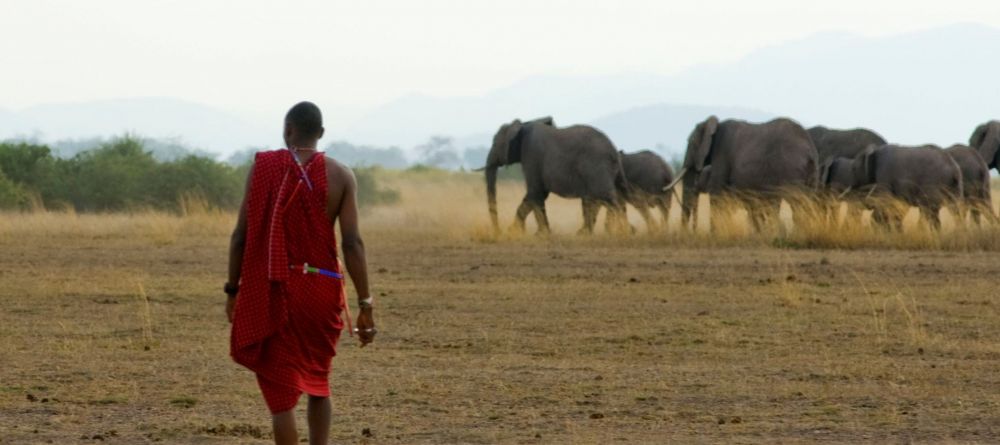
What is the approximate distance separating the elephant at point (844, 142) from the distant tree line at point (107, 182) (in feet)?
33.4

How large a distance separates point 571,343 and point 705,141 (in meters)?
13.0

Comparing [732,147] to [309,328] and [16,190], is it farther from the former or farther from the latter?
[309,328]

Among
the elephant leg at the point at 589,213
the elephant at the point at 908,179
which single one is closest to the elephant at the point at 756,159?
the elephant at the point at 908,179

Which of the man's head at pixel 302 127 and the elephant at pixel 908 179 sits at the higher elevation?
the man's head at pixel 302 127

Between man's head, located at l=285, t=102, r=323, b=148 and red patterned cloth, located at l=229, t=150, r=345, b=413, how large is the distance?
10 cm

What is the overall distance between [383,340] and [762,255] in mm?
8506

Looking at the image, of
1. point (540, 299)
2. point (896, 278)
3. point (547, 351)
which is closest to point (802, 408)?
point (547, 351)

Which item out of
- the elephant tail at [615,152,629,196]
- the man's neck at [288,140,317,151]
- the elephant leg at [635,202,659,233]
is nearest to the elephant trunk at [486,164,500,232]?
the elephant tail at [615,152,629,196]

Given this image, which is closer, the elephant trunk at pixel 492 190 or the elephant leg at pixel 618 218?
the elephant leg at pixel 618 218

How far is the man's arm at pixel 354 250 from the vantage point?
24.7 ft

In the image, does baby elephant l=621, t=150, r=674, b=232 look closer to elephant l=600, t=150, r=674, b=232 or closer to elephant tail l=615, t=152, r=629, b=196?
elephant l=600, t=150, r=674, b=232

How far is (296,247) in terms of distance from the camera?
736cm

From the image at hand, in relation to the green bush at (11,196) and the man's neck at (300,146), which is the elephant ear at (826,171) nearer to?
the green bush at (11,196)

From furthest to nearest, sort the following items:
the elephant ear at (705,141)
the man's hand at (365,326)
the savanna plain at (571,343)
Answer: the elephant ear at (705,141) → the savanna plain at (571,343) → the man's hand at (365,326)
